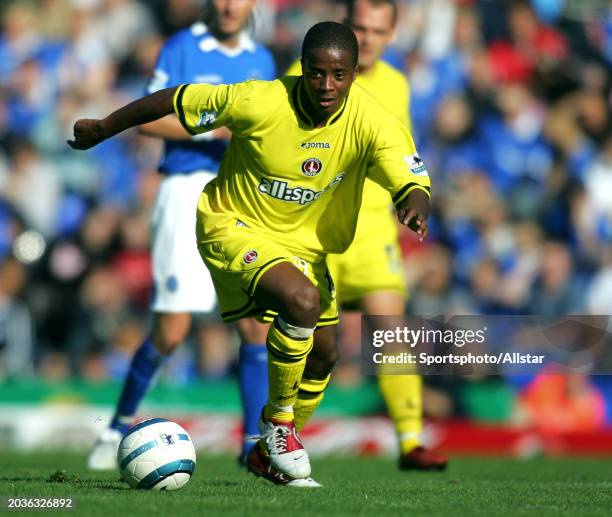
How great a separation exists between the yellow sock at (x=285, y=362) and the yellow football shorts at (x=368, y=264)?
2263mm

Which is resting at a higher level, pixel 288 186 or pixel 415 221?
pixel 288 186

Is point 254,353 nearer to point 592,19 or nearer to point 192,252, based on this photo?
point 192,252

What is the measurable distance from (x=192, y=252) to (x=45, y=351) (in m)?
5.05

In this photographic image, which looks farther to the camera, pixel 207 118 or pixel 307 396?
pixel 307 396

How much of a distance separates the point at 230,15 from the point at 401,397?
111 inches

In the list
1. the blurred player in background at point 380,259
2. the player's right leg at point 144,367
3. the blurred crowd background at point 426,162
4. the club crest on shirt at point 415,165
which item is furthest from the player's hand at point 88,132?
the blurred crowd background at point 426,162

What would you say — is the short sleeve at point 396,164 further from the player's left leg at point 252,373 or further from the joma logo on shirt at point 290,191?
the player's left leg at point 252,373

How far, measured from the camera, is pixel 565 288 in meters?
12.6

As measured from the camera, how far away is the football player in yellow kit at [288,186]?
19.4ft

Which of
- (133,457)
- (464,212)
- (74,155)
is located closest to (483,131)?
(464,212)

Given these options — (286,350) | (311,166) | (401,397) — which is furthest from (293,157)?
(401,397)

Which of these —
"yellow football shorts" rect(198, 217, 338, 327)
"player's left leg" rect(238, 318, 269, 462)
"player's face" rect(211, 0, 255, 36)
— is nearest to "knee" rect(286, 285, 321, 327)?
"yellow football shorts" rect(198, 217, 338, 327)

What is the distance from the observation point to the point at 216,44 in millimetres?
8375

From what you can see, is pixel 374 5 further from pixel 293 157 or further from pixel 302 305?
pixel 302 305
